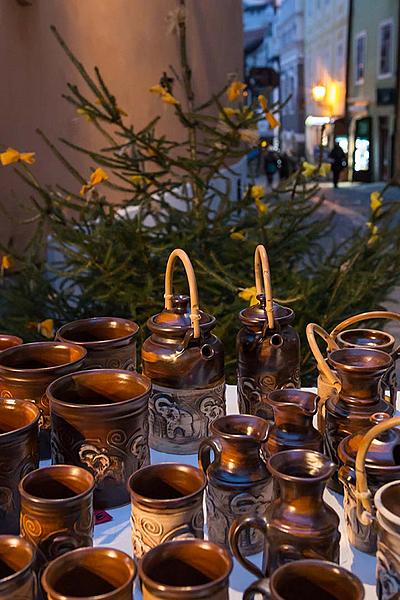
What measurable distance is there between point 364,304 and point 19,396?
2.29 meters

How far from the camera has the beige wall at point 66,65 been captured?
398 cm

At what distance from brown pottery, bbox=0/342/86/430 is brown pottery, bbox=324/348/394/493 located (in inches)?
20.6

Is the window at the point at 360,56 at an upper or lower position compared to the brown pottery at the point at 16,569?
upper

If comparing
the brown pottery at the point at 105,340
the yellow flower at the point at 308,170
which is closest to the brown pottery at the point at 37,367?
the brown pottery at the point at 105,340

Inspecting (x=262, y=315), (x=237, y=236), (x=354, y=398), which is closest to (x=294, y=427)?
(x=354, y=398)

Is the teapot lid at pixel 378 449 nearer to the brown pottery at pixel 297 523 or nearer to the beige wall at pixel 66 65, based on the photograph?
the brown pottery at pixel 297 523

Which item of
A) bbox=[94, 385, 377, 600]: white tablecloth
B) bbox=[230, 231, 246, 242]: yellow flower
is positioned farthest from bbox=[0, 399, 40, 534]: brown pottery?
bbox=[230, 231, 246, 242]: yellow flower

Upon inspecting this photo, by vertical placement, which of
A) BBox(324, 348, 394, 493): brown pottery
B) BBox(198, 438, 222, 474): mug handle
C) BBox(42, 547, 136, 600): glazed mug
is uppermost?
BBox(324, 348, 394, 493): brown pottery

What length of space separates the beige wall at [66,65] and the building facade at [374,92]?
483 inches

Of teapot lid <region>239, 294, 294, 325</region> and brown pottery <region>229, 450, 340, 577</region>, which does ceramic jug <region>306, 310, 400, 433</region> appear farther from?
brown pottery <region>229, 450, 340, 577</region>

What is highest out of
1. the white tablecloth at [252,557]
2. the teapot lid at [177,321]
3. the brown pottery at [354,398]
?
the teapot lid at [177,321]

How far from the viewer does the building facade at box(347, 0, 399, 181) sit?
1884 centimetres

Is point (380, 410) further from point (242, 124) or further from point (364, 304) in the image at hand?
point (364, 304)

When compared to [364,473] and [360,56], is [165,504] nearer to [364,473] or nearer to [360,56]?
[364,473]
